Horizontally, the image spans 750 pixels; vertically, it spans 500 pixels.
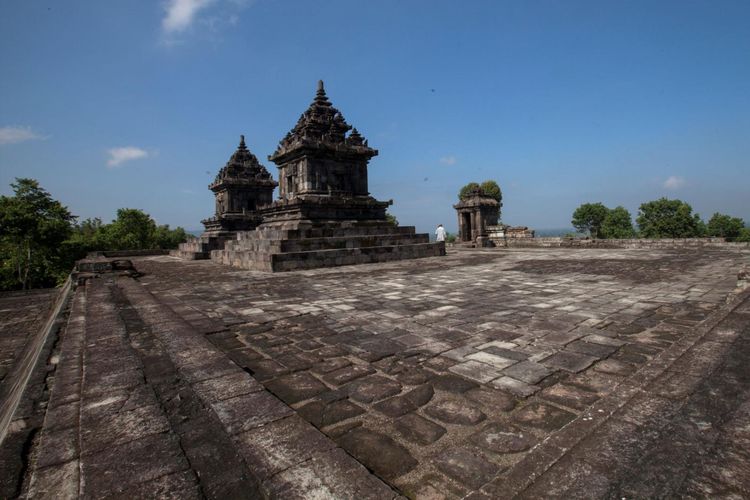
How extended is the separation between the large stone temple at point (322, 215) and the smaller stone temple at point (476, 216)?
7.85 metres

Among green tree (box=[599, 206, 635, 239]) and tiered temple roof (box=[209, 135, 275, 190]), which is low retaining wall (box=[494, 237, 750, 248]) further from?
green tree (box=[599, 206, 635, 239])

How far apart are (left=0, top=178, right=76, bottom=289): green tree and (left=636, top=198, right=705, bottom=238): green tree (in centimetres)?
6538

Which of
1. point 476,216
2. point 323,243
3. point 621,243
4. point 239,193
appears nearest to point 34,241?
point 239,193

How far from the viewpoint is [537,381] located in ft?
9.38

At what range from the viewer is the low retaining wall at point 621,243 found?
52.9ft

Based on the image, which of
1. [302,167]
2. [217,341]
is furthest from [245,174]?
[217,341]

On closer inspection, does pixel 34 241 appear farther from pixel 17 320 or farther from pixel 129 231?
pixel 17 320

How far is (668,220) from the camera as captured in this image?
49.9 metres

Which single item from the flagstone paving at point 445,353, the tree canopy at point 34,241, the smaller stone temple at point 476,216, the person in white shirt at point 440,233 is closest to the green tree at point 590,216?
the smaller stone temple at point 476,216

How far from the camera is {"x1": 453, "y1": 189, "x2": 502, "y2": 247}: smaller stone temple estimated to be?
23000 millimetres

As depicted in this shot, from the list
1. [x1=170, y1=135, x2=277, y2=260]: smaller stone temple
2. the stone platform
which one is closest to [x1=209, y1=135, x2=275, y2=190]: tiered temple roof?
[x1=170, y1=135, x2=277, y2=260]: smaller stone temple

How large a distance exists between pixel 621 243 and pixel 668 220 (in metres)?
41.6

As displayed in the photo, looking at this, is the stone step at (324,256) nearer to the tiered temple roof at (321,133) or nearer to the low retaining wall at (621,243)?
the tiered temple roof at (321,133)

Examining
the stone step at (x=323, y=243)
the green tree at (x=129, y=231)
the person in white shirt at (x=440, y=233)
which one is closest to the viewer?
the stone step at (x=323, y=243)
